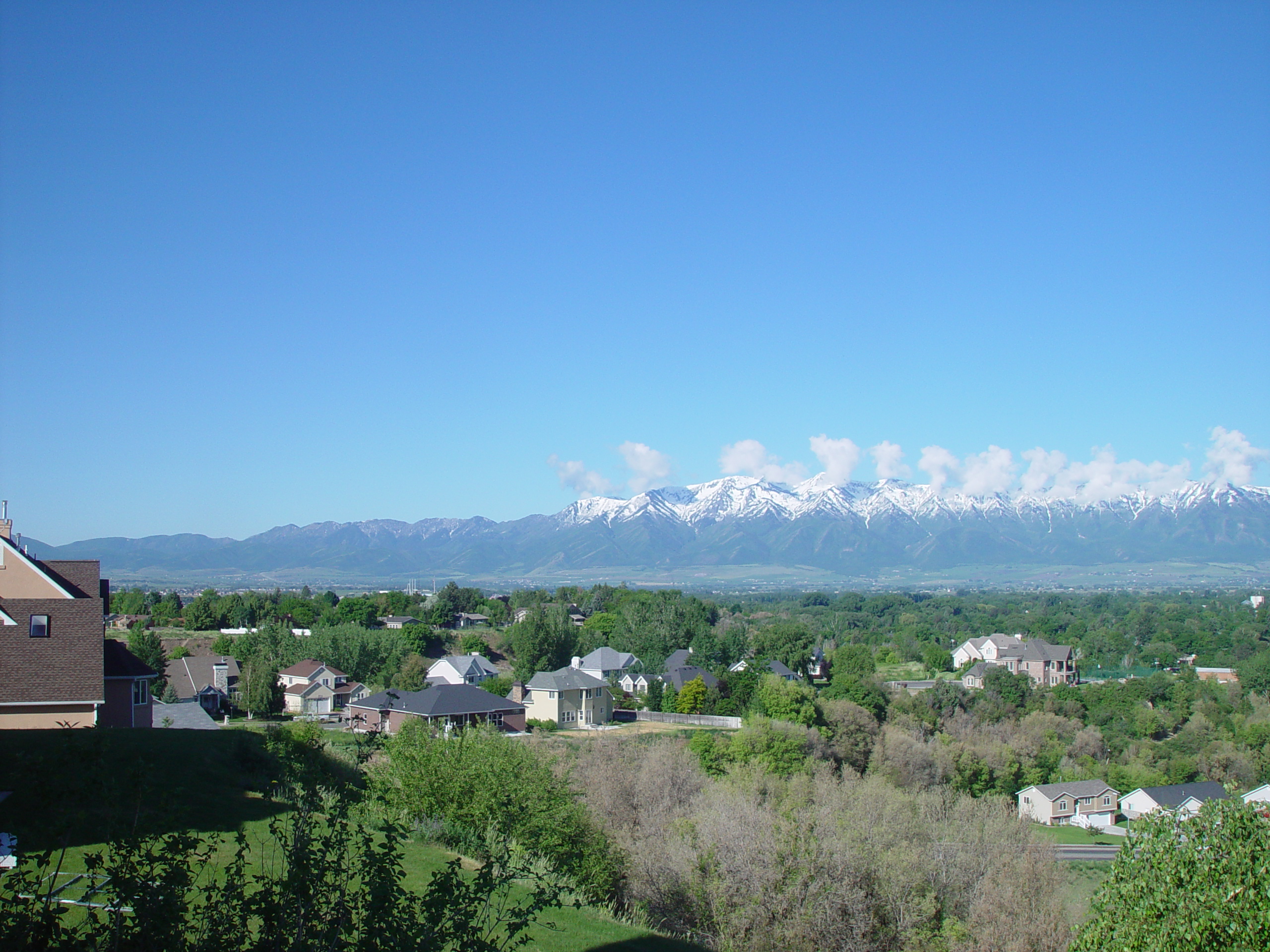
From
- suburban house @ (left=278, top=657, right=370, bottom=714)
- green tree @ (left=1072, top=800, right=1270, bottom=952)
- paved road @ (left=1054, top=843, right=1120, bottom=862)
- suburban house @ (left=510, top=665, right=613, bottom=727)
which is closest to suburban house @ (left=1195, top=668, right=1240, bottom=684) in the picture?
paved road @ (left=1054, top=843, right=1120, bottom=862)

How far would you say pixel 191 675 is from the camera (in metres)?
49.0

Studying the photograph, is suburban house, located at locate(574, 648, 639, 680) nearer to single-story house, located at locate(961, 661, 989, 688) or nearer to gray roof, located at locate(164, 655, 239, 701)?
gray roof, located at locate(164, 655, 239, 701)

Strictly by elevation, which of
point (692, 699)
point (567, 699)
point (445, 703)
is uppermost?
point (445, 703)

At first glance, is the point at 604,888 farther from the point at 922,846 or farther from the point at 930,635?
the point at 930,635

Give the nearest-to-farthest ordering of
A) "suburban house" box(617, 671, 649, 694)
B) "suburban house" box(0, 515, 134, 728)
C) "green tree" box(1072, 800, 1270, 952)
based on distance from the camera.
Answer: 1. "green tree" box(1072, 800, 1270, 952)
2. "suburban house" box(0, 515, 134, 728)
3. "suburban house" box(617, 671, 649, 694)

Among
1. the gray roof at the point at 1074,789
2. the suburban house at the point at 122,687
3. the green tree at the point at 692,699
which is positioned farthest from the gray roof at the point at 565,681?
the suburban house at the point at 122,687

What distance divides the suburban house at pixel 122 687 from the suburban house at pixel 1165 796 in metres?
40.6

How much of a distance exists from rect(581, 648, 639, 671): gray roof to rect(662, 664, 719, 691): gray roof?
18.3 ft

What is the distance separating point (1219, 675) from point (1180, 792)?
3900 centimetres

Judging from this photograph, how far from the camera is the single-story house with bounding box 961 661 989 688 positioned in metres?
69.8

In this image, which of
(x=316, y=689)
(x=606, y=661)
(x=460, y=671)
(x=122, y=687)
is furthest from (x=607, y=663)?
(x=122, y=687)

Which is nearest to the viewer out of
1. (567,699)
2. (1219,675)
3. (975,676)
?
(567,699)

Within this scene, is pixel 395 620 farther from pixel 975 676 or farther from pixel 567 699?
pixel 975 676

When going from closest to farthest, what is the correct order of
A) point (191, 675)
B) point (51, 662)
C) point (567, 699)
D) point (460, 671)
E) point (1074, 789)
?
point (51, 662)
point (1074, 789)
point (567, 699)
point (191, 675)
point (460, 671)
